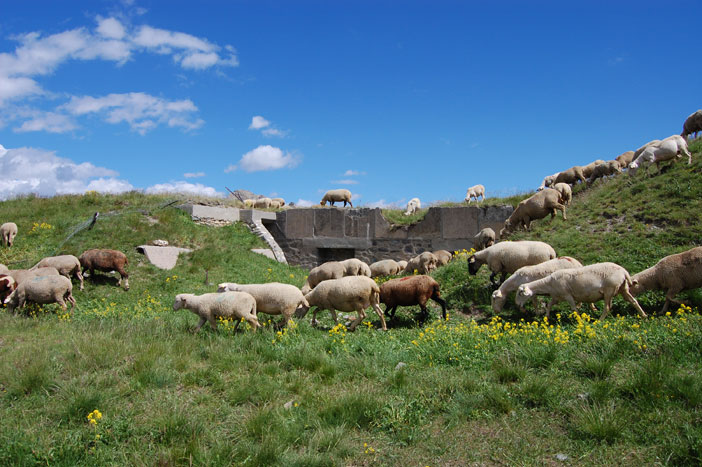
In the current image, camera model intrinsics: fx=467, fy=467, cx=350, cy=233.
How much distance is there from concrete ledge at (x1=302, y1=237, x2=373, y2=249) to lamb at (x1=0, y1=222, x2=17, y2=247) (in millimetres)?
12023

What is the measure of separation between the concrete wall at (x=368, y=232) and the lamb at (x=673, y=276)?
1053cm

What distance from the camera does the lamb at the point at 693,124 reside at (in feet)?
63.5

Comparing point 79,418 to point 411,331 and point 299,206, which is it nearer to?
point 411,331

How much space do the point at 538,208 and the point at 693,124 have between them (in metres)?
9.80

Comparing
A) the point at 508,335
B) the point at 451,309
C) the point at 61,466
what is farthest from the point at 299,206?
the point at 61,466

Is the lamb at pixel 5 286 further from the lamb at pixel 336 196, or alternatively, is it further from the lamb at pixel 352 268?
the lamb at pixel 336 196

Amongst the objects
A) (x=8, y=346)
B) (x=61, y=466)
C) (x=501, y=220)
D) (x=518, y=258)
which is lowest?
(x=61, y=466)

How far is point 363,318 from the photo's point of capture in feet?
33.8

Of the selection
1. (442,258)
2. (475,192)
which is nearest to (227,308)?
(442,258)

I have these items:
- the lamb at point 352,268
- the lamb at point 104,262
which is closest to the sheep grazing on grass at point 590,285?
the lamb at point 352,268

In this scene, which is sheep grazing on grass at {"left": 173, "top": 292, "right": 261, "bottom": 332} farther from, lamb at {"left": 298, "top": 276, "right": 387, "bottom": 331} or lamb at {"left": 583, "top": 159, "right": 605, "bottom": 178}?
lamb at {"left": 583, "top": 159, "right": 605, "bottom": 178}

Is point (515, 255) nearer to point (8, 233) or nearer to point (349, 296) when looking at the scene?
point (349, 296)

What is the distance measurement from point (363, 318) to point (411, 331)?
152cm

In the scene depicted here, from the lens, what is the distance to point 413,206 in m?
23.9
